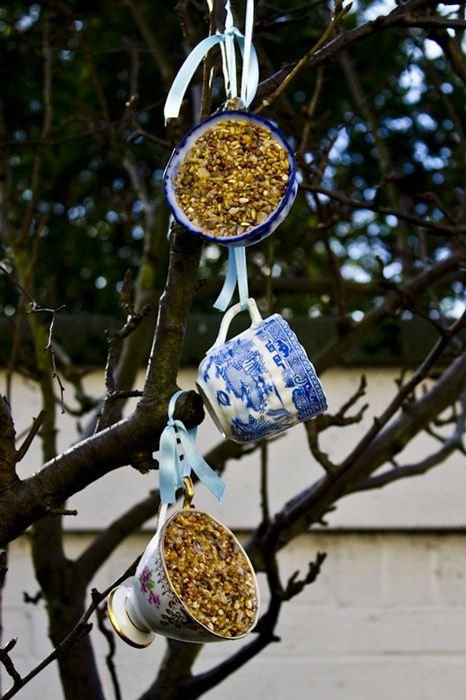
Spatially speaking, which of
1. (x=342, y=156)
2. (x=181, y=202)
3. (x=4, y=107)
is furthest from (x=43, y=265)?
(x=181, y=202)

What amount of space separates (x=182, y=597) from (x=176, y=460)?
11 cm

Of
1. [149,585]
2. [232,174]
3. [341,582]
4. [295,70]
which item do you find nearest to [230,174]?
[232,174]

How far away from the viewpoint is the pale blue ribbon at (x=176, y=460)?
916 millimetres

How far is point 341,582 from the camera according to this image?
6.73 ft

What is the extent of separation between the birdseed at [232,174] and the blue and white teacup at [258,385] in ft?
0.34

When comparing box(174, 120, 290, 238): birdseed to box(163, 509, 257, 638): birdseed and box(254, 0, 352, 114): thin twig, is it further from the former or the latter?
box(163, 509, 257, 638): birdseed

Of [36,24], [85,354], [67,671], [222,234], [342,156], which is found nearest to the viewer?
[222,234]

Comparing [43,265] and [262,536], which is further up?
[43,265]

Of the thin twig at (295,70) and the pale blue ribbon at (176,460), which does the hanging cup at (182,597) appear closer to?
the pale blue ribbon at (176,460)

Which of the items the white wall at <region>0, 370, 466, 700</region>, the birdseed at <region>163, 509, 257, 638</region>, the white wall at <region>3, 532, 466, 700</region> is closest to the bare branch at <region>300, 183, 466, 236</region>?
the birdseed at <region>163, 509, 257, 638</region>

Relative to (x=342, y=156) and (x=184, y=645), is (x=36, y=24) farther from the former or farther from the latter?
(x=184, y=645)

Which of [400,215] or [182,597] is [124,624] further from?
[400,215]

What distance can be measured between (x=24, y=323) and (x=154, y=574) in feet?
4.19

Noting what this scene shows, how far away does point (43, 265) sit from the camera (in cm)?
266
